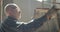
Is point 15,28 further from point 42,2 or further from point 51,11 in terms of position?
point 42,2

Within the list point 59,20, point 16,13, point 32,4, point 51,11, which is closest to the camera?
point 51,11

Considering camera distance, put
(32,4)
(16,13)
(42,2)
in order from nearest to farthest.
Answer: (16,13) → (42,2) → (32,4)

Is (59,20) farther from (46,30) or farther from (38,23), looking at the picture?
(38,23)

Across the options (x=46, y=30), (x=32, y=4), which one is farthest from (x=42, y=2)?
(x=46, y=30)

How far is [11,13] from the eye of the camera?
2.74 feet

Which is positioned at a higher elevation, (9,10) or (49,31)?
(9,10)

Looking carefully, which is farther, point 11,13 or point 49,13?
point 11,13

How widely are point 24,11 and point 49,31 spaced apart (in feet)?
4.95

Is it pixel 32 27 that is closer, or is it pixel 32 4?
pixel 32 27

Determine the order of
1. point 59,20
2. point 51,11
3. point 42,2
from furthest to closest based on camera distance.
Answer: point 42,2
point 59,20
point 51,11

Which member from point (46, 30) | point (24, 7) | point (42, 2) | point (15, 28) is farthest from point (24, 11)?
point (15, 28)

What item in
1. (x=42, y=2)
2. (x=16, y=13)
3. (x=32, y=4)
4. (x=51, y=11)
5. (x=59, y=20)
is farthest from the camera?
(x=32, y=4)

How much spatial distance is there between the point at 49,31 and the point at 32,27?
0.24 m

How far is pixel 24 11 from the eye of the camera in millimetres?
2477
